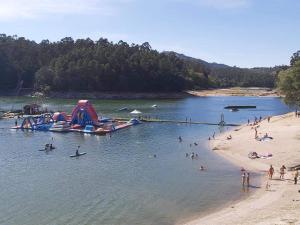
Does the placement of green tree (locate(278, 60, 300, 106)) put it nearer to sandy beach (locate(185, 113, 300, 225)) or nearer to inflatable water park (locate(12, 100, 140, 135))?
sandy beach (locate(185, 113, 300, 225))

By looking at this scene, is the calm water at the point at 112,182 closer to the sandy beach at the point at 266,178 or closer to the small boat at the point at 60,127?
the sandy beach at the point at 266,178

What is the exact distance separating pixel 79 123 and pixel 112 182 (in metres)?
46.5

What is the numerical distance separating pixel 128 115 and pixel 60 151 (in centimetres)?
5093

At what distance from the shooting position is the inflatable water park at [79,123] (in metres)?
89.6

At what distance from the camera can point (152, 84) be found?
195 metres

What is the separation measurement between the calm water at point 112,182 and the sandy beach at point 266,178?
205 cm

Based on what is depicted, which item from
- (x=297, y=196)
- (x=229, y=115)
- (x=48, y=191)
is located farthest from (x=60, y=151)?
(x=229, y=115)

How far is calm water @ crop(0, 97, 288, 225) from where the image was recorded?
38.6m

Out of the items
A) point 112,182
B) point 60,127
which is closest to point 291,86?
point 60,127

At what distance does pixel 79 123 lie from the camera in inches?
3708

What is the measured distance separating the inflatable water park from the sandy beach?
22396mm

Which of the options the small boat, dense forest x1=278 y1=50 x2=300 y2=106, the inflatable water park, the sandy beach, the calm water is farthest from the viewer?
dense forest x1=278 y1=50 x2=300 y2=106

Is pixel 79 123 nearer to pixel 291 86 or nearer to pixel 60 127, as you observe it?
pixel 60 127

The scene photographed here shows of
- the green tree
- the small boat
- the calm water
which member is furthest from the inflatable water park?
the green tree
